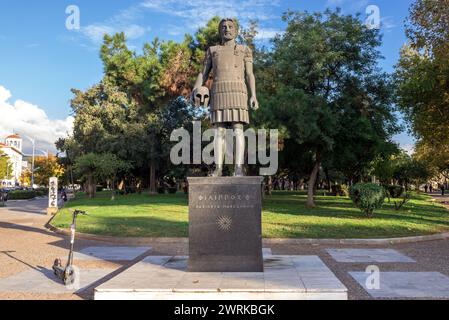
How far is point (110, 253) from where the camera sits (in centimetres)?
1116

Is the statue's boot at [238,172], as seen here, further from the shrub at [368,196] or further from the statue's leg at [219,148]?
the shrub at [368,196]

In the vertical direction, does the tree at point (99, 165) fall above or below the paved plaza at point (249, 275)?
above

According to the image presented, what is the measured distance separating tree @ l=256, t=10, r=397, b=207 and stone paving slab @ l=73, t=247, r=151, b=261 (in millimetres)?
12417

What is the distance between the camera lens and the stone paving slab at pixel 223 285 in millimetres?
6066

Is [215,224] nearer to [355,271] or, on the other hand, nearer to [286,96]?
[355,271]

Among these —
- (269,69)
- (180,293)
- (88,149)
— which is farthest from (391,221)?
(88,149)

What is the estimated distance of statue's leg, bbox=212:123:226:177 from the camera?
804 cm

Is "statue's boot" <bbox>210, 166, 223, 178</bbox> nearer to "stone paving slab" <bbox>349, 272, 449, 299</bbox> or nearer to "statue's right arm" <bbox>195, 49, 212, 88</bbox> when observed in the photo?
"statue's right arm" <bbox>195, 49, 212, 88</bbox>

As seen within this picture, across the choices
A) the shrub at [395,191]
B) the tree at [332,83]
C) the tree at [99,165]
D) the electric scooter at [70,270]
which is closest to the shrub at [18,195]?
the tree at [99,165]

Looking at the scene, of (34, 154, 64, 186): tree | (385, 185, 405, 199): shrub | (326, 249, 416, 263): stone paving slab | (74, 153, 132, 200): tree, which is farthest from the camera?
(34, 154, 64, 186): tree

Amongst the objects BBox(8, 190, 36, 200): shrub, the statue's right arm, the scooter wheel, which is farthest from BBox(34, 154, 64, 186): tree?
the scooter wheel

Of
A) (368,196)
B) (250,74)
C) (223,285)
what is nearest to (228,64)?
(250,74)

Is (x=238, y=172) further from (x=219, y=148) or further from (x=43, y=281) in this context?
(x=43, y=281)

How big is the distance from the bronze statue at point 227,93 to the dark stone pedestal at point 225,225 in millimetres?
461
